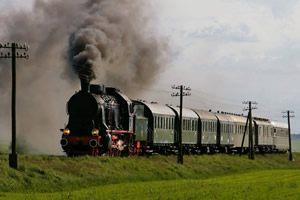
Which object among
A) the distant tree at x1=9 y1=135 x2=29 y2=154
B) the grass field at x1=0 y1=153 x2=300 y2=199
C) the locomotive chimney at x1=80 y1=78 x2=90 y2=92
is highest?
the locomotive chimney at x1=80 y1=78 x2=90 y2=92

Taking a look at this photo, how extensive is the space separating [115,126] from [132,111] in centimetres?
244

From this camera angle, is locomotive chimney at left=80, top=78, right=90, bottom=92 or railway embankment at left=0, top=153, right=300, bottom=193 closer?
railway embankment at left=0, top=153, right=300, bottom=193

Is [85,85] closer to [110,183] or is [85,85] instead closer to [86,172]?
[86,172]

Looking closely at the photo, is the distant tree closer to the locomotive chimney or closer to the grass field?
the grass field

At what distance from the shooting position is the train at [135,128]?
108 ft

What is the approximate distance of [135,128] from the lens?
37719mm

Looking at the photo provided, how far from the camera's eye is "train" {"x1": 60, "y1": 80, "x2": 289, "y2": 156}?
3288cm

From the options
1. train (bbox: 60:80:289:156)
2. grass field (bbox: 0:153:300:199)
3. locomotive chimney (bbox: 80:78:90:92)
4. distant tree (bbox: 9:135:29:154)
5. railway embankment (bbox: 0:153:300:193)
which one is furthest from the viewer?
distant tree (bbox: 9:135:29:154)

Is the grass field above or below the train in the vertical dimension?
below

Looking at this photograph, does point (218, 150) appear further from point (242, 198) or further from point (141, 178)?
point (242, 198)

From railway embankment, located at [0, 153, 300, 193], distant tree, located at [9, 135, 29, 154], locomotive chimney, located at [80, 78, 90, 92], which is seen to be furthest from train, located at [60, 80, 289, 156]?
distant tree, located at [9, 135, 29, 154]

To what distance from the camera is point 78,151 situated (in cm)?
3309

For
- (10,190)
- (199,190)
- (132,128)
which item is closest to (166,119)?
(132,128)

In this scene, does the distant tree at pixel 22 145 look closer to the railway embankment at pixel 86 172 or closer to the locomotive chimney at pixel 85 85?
the railway embankment at pixel 86 172
